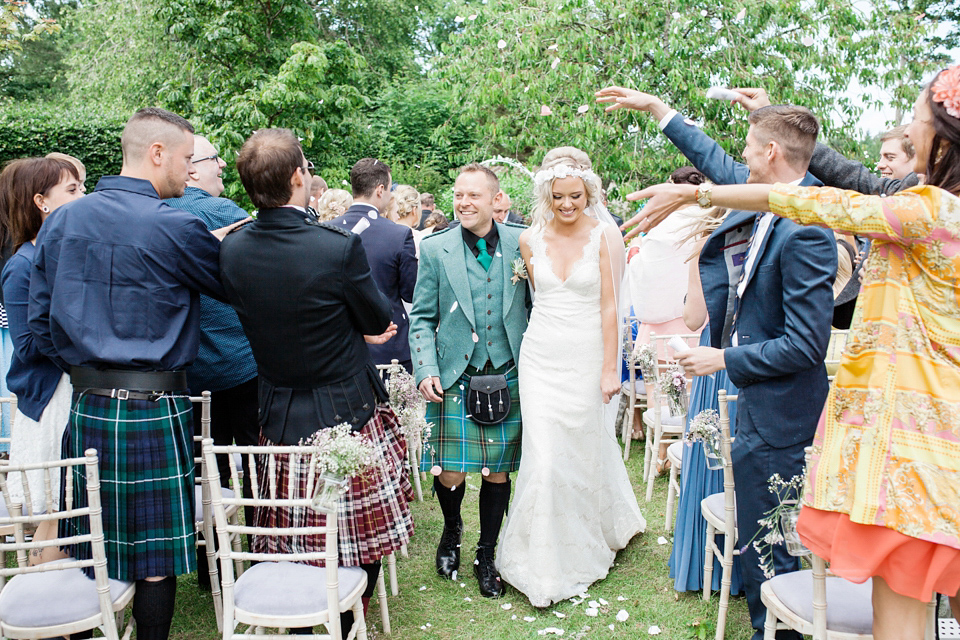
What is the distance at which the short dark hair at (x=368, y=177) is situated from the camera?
514 centimetres

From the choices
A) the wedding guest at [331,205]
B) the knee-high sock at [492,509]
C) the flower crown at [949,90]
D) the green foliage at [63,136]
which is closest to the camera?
the flower crown at [949,90]

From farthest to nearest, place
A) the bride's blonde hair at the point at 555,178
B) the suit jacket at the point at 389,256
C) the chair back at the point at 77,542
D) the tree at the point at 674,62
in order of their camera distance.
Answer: the tree at the point at 674,62 < the suit jacket at the point at 389,256 < the bride's blonde hair at the point at 555,178 < the chair back at the point at 77,542

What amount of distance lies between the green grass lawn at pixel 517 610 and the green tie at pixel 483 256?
1723 millimetres

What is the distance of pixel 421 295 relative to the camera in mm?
3951

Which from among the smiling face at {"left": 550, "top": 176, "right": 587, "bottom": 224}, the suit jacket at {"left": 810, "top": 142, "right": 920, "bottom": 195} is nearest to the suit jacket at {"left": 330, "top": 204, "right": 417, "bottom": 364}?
the smiling face at {"left": 550, "top": 176, "right": 587, "bottom": 224}

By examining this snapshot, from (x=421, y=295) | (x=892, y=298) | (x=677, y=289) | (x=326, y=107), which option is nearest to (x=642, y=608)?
(x=421, y=295)

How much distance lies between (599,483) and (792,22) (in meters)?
8.35

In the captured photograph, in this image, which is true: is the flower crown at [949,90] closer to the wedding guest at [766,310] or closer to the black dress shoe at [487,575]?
the wedding guest at [766,310]

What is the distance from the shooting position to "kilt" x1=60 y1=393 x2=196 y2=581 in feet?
9.09

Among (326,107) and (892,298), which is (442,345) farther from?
(326,107)

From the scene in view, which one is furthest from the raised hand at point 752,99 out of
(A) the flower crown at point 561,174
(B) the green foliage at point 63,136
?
(B) the green foliage at point 63,136

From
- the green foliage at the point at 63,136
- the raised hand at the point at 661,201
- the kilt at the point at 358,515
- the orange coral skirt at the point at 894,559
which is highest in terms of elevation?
the green foliage at the point at 63,136

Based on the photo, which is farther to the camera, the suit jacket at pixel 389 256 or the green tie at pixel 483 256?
the suit jacket at pixel 389 256

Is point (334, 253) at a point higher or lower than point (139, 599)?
higher
